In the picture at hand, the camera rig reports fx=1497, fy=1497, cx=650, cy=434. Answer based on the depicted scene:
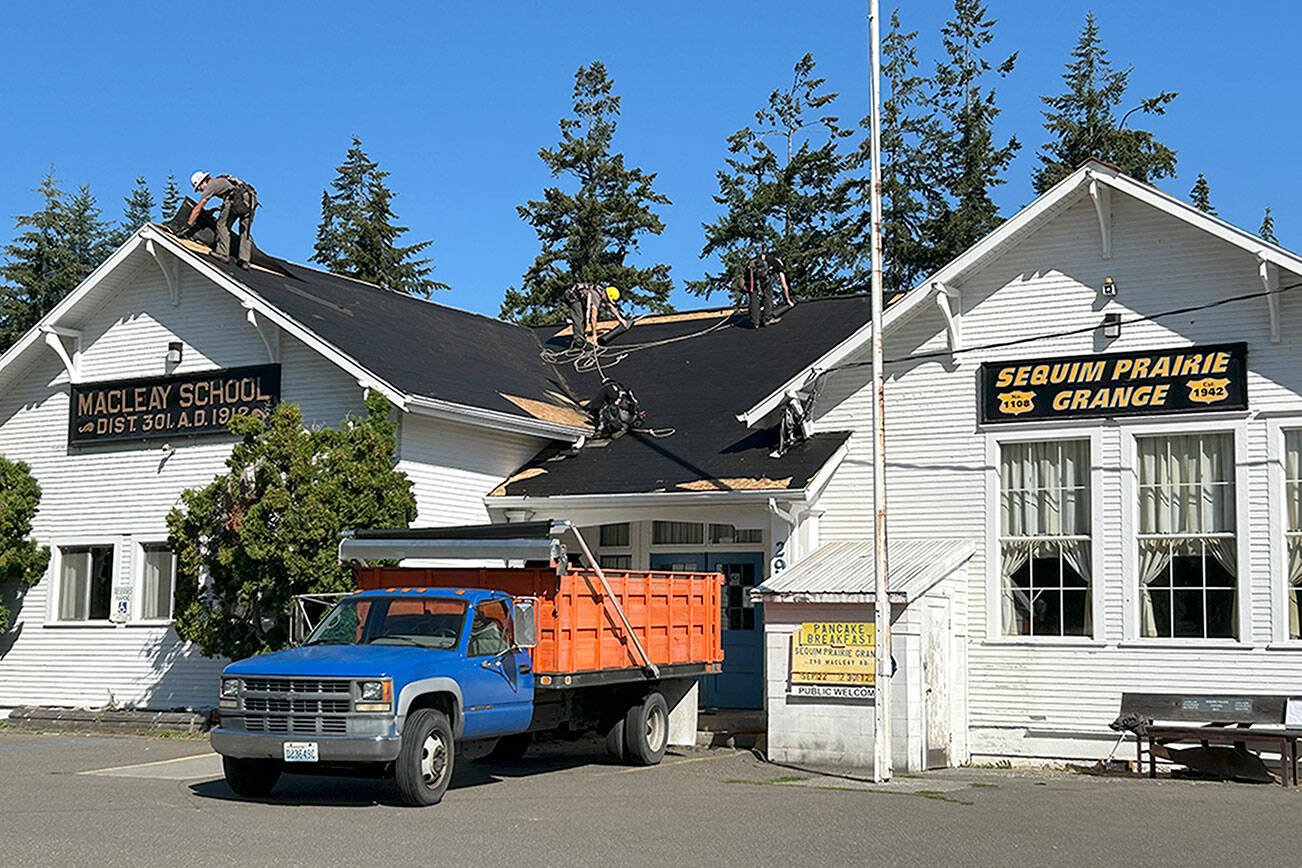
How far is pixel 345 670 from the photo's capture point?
13.1 metres

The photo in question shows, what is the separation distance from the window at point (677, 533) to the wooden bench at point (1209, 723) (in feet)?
22.1

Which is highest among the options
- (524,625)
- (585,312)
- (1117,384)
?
(585,312)

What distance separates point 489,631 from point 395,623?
92 centimetres

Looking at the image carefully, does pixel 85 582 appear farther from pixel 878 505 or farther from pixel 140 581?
pixel 878 505

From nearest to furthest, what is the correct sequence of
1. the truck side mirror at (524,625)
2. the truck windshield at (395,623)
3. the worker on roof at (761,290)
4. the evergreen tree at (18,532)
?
1. the truck windshield at (395,623)
2. the truck side mirror at (524,625)
3. the evergreen tree at (18,532)
4. the worker on roof at (761,290)

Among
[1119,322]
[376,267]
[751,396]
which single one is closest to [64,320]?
[751,396]

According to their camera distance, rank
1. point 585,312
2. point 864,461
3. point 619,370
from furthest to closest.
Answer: point 585,312 < point 619,370 < point 864,461

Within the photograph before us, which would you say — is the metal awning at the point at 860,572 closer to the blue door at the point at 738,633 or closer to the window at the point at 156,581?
the blue door at the point at 738,633

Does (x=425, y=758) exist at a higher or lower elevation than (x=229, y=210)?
lower

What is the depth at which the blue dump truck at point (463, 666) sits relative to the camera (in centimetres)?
1307

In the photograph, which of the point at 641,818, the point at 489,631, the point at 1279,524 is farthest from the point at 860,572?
the point at 641,818

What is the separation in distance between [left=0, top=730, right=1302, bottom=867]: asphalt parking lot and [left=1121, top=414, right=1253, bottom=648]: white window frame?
197 cm

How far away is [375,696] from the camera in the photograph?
1298 centimetres

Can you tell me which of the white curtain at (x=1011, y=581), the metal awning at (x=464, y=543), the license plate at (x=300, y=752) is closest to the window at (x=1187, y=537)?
the white curtain at (x=1011, y=581)
